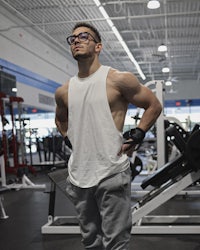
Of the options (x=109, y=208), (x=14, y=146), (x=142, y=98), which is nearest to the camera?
(x=109, y=208)

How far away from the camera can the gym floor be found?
304 centimetres

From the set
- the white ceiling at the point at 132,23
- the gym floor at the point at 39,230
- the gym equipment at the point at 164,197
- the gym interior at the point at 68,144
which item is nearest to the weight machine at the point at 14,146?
the gym interior at the point at 68,144

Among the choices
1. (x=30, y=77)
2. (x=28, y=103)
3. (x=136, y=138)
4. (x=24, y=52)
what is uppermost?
(x=24, y=52)

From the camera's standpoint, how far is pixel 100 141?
165 cm

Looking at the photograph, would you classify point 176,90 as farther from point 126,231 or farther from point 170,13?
point 126,231

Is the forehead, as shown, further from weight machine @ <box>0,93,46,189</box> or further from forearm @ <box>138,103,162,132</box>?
weight machine @ <box>0,93,46,189</box>

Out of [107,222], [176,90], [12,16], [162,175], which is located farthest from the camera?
[176,90]

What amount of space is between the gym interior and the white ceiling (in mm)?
30

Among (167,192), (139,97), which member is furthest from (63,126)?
(167,192)

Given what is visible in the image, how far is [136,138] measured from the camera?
1771 mm

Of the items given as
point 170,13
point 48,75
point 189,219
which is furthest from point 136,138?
point 48,75

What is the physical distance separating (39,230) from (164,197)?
140 centimetres

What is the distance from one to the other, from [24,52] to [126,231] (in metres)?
8.60

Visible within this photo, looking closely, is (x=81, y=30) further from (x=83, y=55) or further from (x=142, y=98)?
(x=142, y=98)
